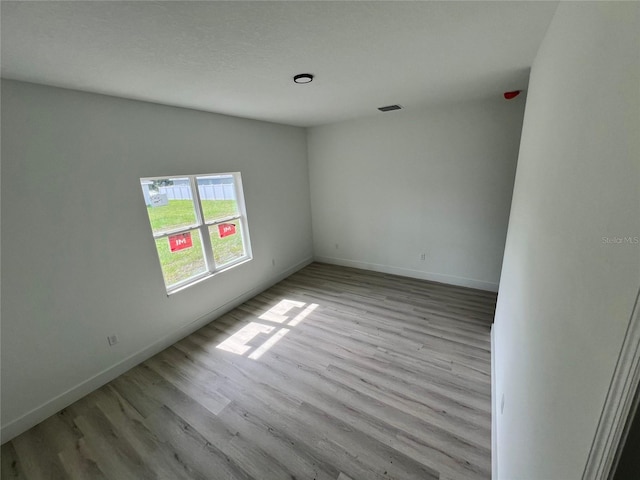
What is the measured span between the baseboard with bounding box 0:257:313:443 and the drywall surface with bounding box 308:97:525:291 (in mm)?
2375

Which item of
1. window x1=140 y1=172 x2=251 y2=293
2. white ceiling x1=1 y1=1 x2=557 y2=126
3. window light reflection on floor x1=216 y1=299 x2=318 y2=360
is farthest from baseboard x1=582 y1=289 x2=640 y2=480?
window x1=140 y1=172 x2=251 y2=293

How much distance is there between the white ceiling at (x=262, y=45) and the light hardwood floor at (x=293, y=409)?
8.27ft

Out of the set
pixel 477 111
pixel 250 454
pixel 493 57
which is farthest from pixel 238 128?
pixel 250 454

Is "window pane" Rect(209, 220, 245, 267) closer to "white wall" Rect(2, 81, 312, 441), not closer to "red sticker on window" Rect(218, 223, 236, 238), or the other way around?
"red sticker on window" Rect(218, 223, 236, 238)

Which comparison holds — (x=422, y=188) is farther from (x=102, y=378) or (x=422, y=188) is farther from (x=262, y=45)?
(x=102, y=378)

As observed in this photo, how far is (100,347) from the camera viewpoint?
2.33 m

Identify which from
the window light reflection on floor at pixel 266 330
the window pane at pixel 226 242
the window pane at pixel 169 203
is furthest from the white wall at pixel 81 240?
the window light reflection on floor at pixel 266 330

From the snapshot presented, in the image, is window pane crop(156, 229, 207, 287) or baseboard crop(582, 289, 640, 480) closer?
baseboard crop(582, 289, 640, 480)

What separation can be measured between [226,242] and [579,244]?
3477 millimetres

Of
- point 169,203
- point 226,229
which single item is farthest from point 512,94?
point 169,203

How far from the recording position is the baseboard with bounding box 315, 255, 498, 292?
12.2ft

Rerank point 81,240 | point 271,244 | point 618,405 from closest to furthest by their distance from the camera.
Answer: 1. point 618,405
2. point 81,240
3. point 271,244

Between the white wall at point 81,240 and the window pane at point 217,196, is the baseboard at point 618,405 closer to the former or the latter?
the white wall at point 81,240

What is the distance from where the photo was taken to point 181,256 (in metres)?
2.99
